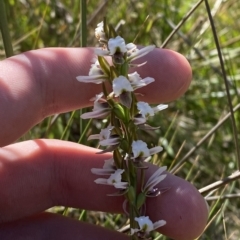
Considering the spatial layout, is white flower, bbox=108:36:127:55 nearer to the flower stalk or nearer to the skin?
the flower stalk

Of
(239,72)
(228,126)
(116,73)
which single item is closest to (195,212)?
(116,73)

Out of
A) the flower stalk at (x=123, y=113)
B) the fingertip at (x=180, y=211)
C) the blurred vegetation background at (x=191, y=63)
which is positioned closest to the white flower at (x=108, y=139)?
the flower stalk at (x=123, y=113)

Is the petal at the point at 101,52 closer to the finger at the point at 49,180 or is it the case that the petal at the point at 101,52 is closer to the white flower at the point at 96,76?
the white flower at the point at 96,76

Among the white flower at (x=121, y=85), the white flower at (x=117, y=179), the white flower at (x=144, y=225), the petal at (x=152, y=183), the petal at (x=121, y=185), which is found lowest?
the white flower at (x=144, y=225)

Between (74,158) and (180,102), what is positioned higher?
(74,158)

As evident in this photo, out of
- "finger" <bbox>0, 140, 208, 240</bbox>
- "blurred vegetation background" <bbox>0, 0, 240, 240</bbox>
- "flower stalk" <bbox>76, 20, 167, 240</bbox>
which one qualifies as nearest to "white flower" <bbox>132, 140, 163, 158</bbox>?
"flower stalk" <bbox>76, 20, 167, 240</bbox>

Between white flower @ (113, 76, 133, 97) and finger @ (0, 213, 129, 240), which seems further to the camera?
finger @ (0, 213, 129, 240)

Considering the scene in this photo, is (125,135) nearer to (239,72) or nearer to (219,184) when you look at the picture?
(219,184)
